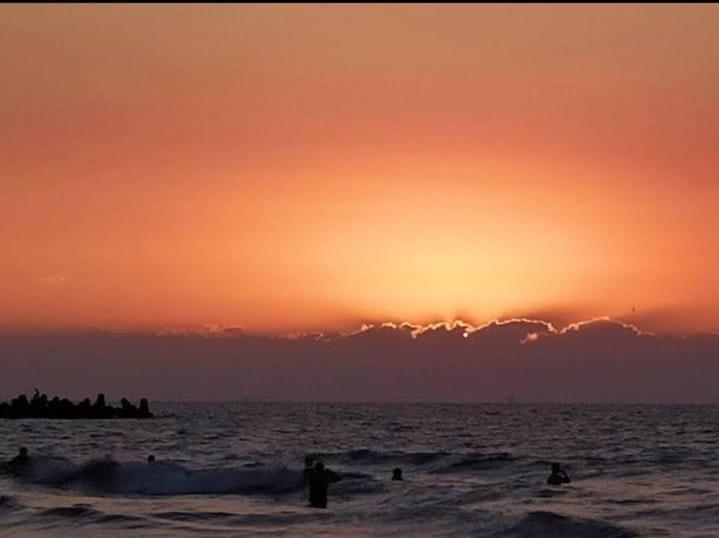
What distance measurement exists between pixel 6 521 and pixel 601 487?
20718mm

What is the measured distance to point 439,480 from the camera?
4750 centimetres

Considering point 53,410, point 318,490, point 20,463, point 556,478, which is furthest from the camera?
point 53,410

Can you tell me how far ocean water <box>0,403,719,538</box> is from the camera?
3122cm

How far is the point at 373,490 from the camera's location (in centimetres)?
4144

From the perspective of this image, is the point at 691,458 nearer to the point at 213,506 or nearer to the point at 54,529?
the point at 213,506

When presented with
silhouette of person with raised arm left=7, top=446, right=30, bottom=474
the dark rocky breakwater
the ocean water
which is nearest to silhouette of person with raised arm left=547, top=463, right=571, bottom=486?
the ocean water

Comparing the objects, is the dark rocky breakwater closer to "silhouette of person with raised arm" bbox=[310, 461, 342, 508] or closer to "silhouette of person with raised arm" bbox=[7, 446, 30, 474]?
"silhouette of person with raised arm" bbox=[7, 446, 30, 474]

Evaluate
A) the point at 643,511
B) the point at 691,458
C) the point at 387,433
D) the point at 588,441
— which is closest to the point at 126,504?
the point at 643,511

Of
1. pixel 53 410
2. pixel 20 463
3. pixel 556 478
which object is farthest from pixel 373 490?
pixel 53 410

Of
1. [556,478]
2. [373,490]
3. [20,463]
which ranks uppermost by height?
[20,463]

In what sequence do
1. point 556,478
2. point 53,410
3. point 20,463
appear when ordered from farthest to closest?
point 53,410 → point 20,463 → point 556,478

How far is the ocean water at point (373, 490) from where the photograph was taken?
102ft

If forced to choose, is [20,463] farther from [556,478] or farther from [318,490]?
[556,478]

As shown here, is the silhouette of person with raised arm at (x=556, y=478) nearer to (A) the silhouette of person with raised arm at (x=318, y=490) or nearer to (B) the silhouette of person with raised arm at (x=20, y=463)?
(A) the silhouette of person with raised arm at (x=318, y=490)
